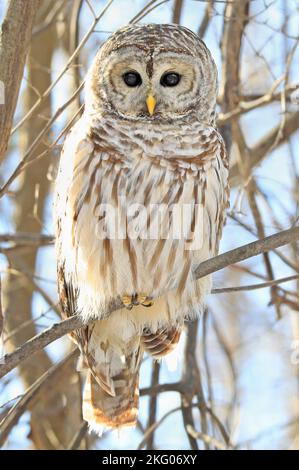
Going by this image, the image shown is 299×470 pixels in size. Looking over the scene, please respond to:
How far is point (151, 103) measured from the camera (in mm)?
3961

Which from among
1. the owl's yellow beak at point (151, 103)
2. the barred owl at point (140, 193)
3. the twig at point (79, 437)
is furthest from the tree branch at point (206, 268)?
the twig at point (79, 437)

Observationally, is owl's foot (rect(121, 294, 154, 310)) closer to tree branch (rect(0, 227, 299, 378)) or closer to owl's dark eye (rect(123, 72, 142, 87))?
tree branch (rect(0, 227, 299, 378))

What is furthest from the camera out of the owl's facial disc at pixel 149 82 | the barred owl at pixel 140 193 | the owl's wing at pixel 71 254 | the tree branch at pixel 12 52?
the owl's facial disc at pixel 149 82

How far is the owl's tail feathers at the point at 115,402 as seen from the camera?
171 inches

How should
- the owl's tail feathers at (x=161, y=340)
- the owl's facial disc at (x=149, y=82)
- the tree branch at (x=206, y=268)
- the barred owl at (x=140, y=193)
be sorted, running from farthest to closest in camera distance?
the owl's tail feathers at (x=161, y=340) < the owl's facial disc at (x=149, y=82) < the barred owl at (x=140, y=193) < the tree branch at (x=206, y=268)

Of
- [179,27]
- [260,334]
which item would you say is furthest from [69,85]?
[260,334]

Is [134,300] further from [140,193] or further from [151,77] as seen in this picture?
[151,77]

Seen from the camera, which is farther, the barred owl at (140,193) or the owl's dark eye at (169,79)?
the owl's dark eye at (169,79)

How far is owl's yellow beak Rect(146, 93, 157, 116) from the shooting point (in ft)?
13.0

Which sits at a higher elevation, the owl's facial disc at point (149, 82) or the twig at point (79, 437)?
the owl's facial disc at point (149, 82)

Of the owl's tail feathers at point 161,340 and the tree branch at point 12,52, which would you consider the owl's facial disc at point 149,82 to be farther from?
the owl's tail feathers at point 161,340

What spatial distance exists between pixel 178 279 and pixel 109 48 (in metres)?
1.10

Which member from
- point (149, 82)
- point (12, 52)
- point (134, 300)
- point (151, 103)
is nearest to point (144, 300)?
point (134, 300)

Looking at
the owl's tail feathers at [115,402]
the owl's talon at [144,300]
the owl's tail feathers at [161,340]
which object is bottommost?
the owl's tail feathers at [115,402]
